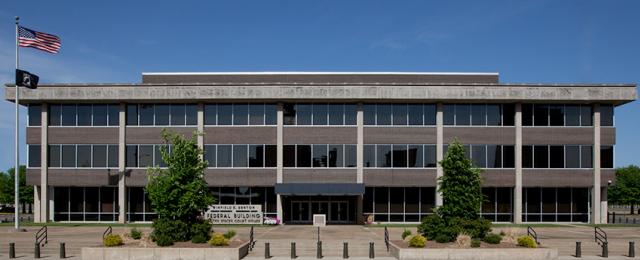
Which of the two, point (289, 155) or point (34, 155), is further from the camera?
point (34, 155)

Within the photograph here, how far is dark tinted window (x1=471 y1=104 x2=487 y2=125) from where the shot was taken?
49812 millimetres

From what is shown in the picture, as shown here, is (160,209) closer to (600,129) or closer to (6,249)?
(6,249)

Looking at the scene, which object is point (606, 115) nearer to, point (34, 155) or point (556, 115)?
point (556, 115)

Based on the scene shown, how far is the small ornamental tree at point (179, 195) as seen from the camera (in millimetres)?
27364

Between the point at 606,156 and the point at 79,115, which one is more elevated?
the point at 79,115

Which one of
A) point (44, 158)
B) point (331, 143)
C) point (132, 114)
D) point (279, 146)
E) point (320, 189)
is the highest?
point (132, 114)

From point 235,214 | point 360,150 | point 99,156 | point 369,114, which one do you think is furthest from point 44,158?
point 369,114

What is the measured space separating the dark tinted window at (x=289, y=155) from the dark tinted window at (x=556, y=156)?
68.4ft

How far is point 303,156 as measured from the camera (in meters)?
49.3

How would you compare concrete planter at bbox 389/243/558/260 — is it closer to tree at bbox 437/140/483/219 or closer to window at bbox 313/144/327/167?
tree at bbox 437/140/483/219

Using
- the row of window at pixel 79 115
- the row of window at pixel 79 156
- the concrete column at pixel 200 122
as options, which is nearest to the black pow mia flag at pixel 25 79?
the row of window at pixel 79 115

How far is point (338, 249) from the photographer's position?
30438 mm

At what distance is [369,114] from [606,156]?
19.8 meters

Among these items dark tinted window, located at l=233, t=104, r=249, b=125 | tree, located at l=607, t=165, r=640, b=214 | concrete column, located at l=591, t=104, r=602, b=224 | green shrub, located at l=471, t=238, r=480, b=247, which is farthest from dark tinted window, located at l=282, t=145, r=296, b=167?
tree, located at l=607, t=165, r=640, b=214
